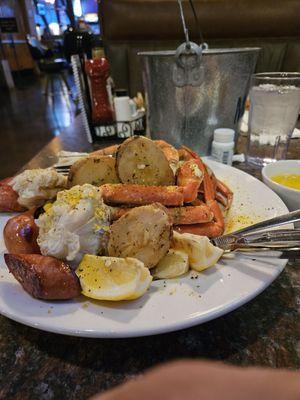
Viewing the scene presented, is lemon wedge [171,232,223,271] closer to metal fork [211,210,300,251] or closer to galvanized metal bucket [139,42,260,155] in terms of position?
metal fork [211,210,300,251]

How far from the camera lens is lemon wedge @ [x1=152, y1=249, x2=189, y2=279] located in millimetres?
542

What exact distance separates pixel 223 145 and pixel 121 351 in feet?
2.62

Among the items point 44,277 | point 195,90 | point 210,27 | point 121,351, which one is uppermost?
point 210,27

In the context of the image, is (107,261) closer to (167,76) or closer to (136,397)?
(136,397)

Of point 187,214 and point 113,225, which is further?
point 187,214

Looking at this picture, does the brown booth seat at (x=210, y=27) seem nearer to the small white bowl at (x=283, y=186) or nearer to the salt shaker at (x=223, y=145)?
the salt shaker at (x=223, y=145)

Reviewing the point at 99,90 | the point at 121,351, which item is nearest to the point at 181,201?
the point at 121,351

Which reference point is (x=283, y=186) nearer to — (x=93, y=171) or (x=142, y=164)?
(x=142, y=164)

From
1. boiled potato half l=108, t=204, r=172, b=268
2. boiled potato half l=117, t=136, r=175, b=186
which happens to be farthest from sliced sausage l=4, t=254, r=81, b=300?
boiled potato half l=117, t=136, r=175, b=186

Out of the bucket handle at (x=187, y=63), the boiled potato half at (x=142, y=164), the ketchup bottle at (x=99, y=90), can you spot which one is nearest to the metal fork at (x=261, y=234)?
the boiled potato half at (x=142, y=164)

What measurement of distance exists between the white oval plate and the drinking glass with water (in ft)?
2.55

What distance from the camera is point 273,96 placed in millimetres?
1105

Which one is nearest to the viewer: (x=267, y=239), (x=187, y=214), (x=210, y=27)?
(x=267, y=239)

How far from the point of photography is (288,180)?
0.90 m
